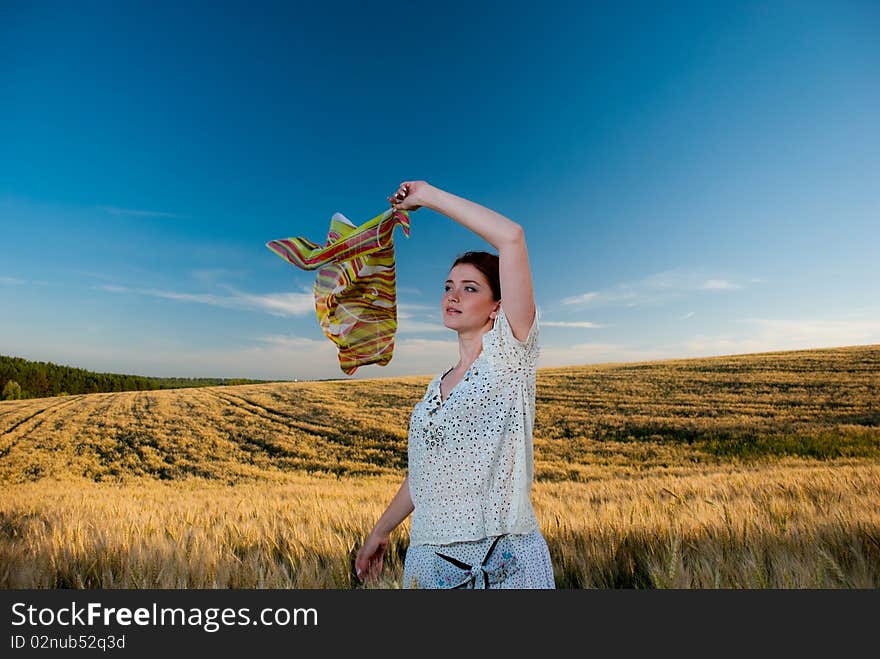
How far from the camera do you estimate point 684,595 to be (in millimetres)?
2213

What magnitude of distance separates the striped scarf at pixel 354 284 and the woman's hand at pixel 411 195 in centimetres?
60

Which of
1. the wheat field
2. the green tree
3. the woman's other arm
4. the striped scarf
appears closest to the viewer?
the woman's other arm

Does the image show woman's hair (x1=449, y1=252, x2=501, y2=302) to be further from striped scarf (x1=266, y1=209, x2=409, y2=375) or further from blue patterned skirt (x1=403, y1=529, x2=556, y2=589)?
blue patterned skirt (x1=403, y1=529, x2=556, y2=589)

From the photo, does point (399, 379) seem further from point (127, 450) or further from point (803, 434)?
point (803, 434)

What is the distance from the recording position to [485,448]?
2102mm

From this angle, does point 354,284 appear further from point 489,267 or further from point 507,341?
point 507,341

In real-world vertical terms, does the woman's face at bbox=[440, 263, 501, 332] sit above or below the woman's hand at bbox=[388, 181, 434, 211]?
below

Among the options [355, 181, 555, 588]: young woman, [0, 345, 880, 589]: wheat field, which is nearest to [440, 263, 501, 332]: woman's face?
[355, 181, 555, 588]: young woman

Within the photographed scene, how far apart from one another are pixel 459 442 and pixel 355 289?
1185 millimetres

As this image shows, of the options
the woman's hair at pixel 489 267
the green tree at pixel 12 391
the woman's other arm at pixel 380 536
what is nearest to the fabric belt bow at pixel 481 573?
the woman's other arm at pixel 380 536

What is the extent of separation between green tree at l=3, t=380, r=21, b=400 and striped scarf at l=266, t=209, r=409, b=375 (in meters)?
41.6

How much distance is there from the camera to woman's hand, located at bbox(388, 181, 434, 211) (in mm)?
2109

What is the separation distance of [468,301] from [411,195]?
465 millimetres

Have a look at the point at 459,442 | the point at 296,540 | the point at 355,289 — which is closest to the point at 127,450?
the point at 296,540
